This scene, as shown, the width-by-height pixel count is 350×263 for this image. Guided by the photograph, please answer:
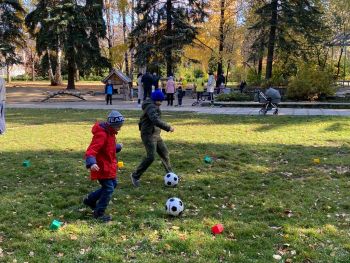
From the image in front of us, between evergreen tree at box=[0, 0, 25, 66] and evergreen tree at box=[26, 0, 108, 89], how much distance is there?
1467mm

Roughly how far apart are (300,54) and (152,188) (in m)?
24.4

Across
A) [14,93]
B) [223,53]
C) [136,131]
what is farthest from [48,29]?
[136,131]

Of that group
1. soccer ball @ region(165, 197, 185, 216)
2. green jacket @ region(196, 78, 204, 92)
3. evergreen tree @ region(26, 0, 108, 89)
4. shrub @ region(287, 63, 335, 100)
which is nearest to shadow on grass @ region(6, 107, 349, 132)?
green jacket @ region(196, 78, 204, 92)

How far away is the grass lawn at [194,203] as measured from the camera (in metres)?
4.41

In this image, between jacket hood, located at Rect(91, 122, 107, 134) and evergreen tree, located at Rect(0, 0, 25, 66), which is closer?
jacket hood, located at Rect(91, 122, 107, 134)

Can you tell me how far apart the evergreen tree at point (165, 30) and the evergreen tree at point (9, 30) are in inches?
442

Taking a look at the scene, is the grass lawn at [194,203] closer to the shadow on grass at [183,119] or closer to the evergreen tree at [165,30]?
the shadow on grass at [183,119]

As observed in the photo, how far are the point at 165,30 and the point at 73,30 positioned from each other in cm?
925

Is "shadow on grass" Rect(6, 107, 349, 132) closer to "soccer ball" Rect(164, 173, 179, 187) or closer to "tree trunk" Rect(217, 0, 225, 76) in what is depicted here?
"soccer ball" Rect(164, 173, 179, 187)

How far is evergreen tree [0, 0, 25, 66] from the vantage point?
33219 mm

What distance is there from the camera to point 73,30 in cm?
3356

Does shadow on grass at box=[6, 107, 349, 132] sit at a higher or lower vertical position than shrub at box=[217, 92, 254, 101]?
lower

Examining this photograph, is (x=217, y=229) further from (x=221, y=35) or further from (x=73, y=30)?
(x=221, y=35)

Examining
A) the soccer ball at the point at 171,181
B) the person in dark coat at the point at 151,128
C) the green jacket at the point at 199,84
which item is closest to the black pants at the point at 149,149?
the person in dark coat at the point at 151,128
